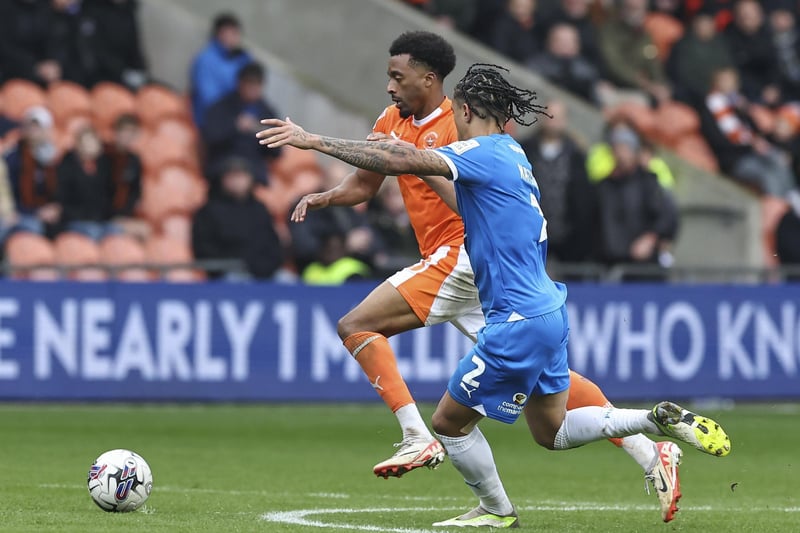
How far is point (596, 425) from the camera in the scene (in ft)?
26.8

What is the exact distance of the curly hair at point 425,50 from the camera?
9242 millimetres

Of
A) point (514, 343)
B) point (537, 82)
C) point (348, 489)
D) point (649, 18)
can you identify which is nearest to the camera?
point (514, 343)

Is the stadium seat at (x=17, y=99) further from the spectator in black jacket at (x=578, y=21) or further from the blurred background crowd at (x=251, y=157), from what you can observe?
the spectator in black jacket at (x=578, y=21)

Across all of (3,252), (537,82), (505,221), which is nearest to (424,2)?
(537,82)

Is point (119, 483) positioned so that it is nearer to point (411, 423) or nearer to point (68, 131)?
point (411, 423)

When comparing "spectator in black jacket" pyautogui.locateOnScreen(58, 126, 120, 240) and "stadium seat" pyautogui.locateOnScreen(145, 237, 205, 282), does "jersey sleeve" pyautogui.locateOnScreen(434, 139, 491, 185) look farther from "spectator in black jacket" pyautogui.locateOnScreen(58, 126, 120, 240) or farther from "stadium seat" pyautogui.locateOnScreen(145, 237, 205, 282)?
"spectator in black jacket" pyautogui.locateOnScreen(58, 126, 120, 240)

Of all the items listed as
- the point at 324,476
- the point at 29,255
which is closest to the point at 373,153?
the point at 324,476

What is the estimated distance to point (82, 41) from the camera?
18422 mm

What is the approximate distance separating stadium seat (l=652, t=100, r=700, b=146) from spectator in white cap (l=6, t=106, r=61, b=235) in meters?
8.25

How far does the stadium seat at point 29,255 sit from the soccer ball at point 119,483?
786cm

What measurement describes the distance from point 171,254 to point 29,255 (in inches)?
61.7

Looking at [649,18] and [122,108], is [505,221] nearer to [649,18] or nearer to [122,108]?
[122,108]

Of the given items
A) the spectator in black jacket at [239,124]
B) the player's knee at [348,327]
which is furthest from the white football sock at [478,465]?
the spectator in black jacket at [239,124]

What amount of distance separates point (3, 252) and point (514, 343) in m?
9.63
